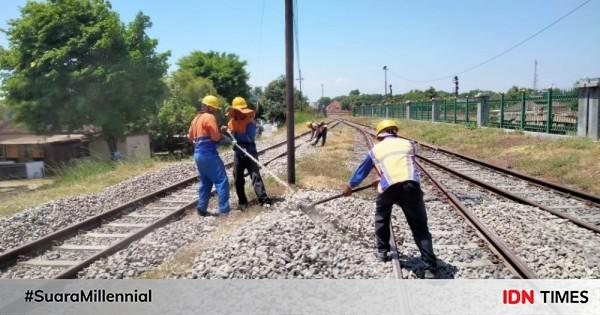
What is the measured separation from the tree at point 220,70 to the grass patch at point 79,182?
38584 mm

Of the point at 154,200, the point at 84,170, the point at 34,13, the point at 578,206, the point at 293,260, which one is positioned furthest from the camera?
the point at 34,13

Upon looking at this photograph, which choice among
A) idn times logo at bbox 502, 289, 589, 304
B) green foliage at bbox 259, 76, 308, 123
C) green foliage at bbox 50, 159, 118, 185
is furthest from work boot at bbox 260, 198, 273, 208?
green foliage at bbox 259, 76, 308, 123

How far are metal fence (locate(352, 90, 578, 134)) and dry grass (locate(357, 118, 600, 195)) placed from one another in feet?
3.15

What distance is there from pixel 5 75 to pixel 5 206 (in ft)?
62.5

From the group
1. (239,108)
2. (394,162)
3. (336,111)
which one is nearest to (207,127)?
(239,108)

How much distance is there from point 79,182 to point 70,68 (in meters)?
14.2

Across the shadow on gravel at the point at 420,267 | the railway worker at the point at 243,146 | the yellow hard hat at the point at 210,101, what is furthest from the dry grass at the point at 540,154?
the yellow hard hat at the point at 210,101

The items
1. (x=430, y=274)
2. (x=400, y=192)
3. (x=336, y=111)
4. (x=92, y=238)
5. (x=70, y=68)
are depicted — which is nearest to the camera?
(x=430, y=274)

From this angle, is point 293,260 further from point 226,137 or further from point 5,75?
point 5,75

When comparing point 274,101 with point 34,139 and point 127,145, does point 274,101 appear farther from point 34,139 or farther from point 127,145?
point 127,145

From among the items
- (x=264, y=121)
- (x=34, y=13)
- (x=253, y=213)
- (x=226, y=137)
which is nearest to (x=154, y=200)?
(x=226, y=137)

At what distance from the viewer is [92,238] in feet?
21.4

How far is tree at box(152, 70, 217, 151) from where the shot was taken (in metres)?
34.2

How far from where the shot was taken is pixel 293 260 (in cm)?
473
